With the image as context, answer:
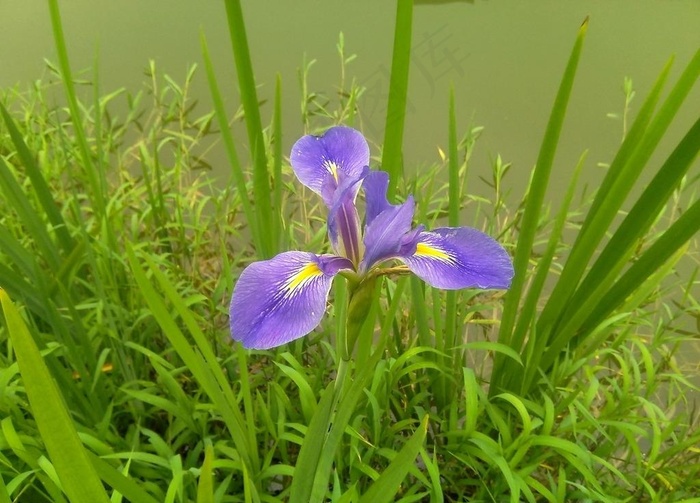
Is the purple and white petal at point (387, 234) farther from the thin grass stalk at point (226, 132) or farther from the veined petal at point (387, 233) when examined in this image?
the thin grass stalk at point (226, 132)

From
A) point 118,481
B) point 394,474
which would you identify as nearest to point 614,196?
point 394,474

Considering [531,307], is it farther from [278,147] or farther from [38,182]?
[38,182]

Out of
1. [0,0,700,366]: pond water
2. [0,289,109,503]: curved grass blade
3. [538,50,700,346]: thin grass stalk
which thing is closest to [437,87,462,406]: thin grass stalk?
[538,50,700,346]: thin grass stalk

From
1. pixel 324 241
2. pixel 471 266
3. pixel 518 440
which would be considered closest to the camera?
pixel 471 266

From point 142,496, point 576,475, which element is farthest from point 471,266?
point 576,475

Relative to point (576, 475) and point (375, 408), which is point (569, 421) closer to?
point (576, 475)

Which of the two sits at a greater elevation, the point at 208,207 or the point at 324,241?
the point at 324,241
